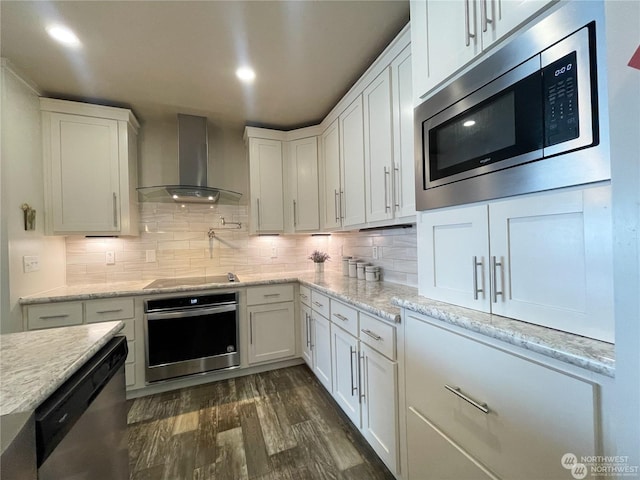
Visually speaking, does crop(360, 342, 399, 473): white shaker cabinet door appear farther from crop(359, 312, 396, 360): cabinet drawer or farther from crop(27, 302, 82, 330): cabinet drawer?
crop(27, 302, 82, 330): cabinet drawer

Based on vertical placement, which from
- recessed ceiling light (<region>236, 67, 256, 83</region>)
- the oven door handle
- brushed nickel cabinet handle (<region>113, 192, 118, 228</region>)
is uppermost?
recessed ceiling light (<region>236, 67, 256, 83</region>)

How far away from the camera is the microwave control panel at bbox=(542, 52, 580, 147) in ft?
2.18

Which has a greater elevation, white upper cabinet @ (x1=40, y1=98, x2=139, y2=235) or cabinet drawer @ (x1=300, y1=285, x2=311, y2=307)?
white upper cabinet @ (x1=40, y1=98, x2=139, y2=235)

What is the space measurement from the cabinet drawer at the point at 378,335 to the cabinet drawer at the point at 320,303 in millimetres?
498

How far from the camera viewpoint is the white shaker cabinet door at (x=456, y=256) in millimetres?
912

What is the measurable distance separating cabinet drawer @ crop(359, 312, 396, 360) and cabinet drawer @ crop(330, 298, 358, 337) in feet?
0.23

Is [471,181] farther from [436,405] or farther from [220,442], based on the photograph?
[220,442]

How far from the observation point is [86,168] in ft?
7.16

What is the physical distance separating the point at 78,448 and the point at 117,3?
1952 millimetres

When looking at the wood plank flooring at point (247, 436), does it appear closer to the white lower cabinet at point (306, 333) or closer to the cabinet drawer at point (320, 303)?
the white lower cabinet at point (306, 333)

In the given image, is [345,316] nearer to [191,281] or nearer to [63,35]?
[191,281]

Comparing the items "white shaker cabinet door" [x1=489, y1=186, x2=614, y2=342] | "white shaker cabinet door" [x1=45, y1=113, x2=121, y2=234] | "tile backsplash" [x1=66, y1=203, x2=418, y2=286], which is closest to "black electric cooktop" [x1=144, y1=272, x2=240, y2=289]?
"tile backsplash" [x1=66, y1=203, x2=418, y2=286]

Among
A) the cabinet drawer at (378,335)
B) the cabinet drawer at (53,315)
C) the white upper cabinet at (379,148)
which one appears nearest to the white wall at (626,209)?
the cabinet drawer at (378,335)

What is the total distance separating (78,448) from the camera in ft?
2.27
